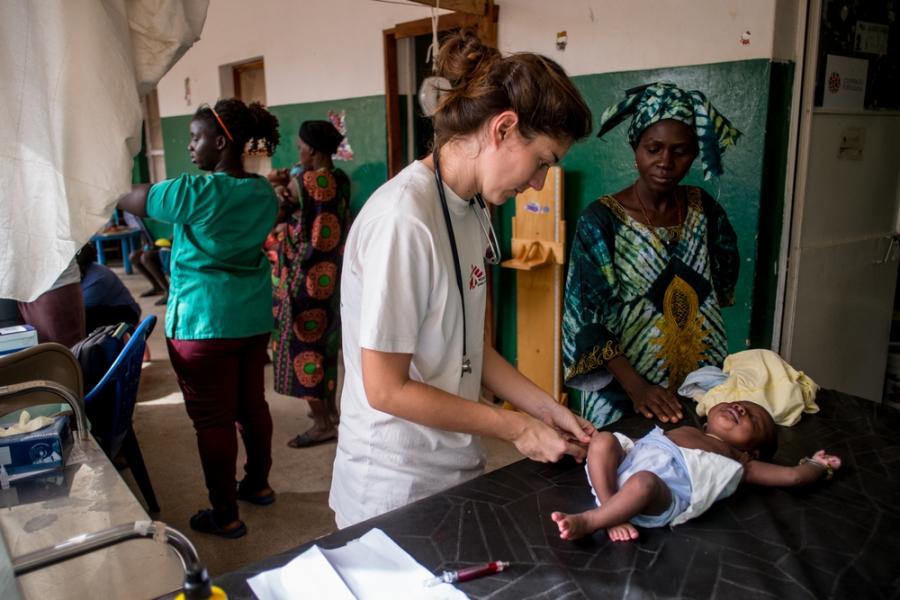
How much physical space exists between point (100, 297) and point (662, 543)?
11.0 feet

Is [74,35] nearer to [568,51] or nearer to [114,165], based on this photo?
[114,165]

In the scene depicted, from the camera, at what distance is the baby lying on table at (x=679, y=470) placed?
1.26 meters

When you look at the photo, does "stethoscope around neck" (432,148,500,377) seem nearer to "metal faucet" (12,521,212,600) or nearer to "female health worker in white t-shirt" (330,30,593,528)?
"female health worker in white t-shirt" (330,30,593,528)

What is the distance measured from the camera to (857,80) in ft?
10.0

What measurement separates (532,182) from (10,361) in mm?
1424

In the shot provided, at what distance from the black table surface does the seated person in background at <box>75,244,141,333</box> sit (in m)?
2.94

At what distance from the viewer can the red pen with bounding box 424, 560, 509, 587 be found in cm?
110

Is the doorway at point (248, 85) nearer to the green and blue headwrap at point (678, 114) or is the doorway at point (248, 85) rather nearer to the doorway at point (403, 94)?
the doorway at point (403, 94)

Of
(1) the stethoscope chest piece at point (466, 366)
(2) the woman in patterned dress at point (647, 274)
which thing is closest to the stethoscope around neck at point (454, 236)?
(1) the stethoscope chest piece at point (466, 366)

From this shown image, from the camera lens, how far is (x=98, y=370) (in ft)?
8.28

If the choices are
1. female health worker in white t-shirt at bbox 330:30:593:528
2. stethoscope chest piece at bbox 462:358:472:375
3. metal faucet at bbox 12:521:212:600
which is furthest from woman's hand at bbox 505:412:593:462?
metal faucet at bbox 12:521:212:600

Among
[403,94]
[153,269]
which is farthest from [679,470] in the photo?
[153,269]

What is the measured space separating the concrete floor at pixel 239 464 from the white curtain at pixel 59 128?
1.91 meters

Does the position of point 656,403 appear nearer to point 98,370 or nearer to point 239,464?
point 98,370
